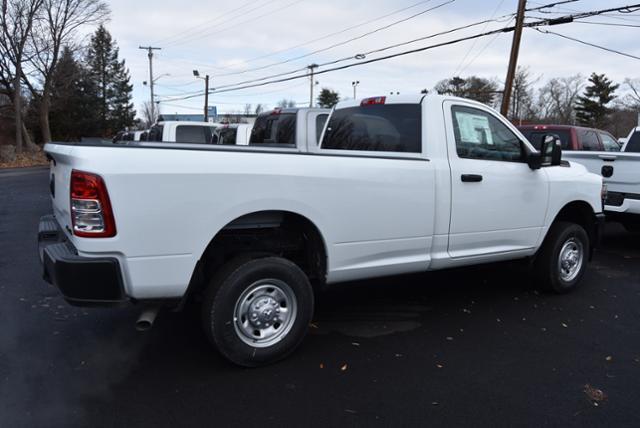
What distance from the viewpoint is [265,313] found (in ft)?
11.6

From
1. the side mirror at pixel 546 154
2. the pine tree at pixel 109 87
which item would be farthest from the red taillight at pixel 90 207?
the pine tree at pixel 109 87

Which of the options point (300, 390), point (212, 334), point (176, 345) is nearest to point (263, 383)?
point (300, 390)

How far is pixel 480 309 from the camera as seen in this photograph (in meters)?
4.89

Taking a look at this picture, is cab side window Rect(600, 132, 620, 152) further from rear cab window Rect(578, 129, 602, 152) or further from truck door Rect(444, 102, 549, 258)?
truck door Rect(444, 102, 549, 258)

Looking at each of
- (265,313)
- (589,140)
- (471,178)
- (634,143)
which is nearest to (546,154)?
(471,178)

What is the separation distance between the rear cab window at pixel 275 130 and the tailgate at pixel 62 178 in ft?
13.6

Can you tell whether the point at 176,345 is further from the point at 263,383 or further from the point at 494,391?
the point at 494,391

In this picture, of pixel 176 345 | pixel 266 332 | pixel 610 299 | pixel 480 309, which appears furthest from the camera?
pixel 610 299

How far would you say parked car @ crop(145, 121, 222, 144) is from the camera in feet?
43.6

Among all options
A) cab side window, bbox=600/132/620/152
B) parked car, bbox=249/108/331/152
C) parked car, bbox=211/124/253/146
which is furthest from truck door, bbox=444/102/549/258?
parked car, bbox=211/124/253/146

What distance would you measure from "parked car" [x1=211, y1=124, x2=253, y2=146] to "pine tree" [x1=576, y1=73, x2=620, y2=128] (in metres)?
62.2

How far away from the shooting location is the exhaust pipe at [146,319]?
3.14 metres

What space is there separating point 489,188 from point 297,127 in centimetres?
409

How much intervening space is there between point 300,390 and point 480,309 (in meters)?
2.37
